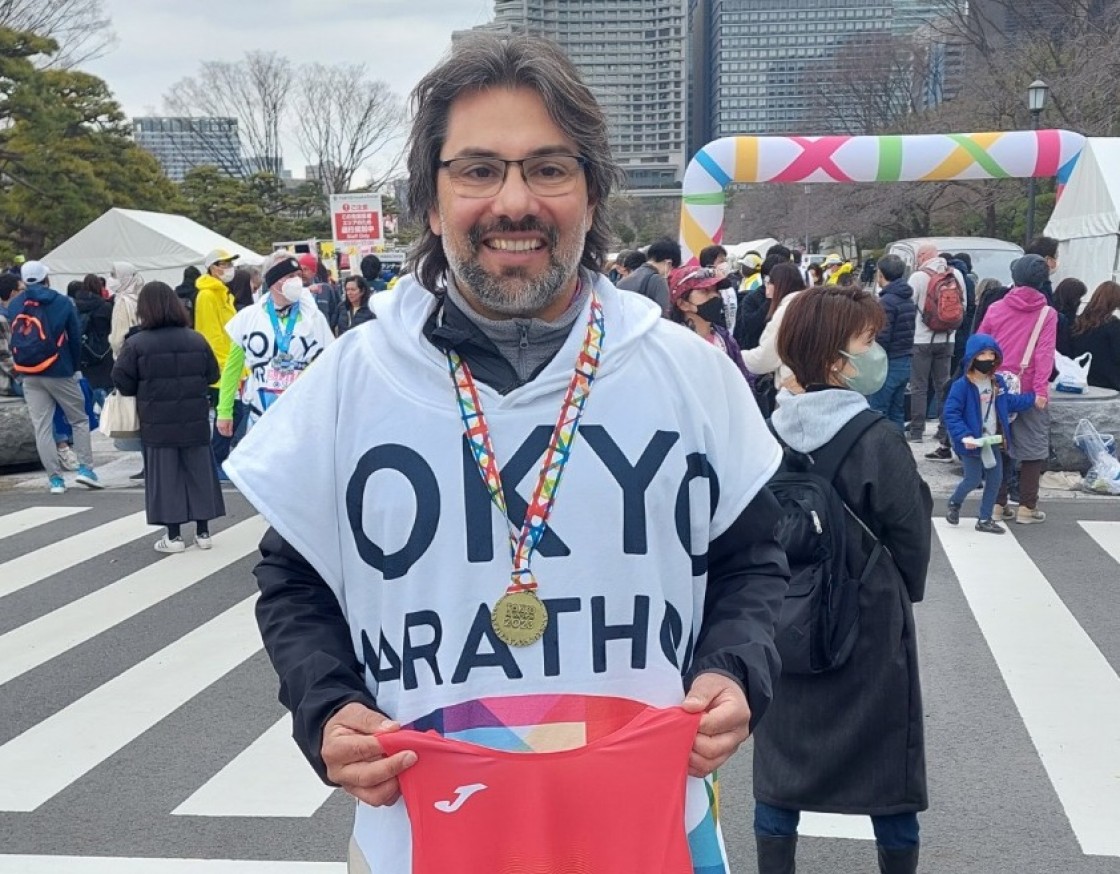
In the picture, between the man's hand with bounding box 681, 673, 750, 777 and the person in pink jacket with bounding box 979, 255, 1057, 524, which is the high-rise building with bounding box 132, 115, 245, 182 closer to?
the person in pink jacket with bounding box 979, 255, 1057, 524

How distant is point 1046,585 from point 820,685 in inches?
162

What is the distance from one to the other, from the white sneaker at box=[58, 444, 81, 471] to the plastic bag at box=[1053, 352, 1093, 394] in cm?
876

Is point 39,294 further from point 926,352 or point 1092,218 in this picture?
point 1092,218

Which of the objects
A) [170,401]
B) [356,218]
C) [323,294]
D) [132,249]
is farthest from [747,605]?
[356,218]

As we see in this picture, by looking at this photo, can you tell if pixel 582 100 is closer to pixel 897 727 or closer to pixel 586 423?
pixel 586 423

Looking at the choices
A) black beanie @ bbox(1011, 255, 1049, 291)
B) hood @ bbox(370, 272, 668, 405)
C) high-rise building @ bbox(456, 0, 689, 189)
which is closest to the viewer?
hood @ bbox(370, 272, 668, 405)

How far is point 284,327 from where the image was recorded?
24.5ft

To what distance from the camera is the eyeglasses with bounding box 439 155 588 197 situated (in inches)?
66.5

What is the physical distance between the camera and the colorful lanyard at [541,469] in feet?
5.17

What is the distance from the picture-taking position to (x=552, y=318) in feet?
5.81

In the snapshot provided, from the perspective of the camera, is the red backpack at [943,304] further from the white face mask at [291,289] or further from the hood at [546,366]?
the hood at [546,366]

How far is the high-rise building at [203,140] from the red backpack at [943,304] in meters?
33.7

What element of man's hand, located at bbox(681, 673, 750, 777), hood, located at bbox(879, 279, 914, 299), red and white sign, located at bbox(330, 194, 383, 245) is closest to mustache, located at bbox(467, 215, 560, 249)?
man's hand, located at bbox(681, 673, 750, 777)

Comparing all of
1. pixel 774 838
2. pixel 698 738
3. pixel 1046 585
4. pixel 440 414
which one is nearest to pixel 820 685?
pixel 774 838
